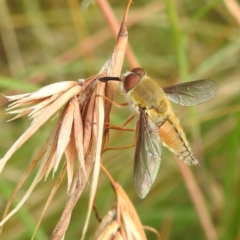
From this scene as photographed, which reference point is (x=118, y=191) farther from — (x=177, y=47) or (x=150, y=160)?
(x=177, y=47)

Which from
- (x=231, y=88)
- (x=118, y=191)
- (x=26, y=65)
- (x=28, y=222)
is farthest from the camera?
(x=26, y=65)

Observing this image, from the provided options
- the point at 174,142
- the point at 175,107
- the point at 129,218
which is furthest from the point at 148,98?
the point at 175,107

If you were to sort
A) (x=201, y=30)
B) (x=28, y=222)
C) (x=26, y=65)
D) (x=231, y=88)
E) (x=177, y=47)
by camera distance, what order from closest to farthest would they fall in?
(x=28, y=222)
(x=177, y=47)
(x=231, y=88)
(x=201, y=30)
(x=26, y=65)

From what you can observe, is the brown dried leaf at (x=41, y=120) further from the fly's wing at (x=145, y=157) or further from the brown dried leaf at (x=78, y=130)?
the fly's wing at (x=145, y=157)

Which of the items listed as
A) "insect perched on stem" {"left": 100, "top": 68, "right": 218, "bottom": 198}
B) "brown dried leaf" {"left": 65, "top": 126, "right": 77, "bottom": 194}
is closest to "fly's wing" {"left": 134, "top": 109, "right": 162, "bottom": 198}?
"insect perched on stem" {"left": 100, "top": 68, "right": 218, "bottom": 198}

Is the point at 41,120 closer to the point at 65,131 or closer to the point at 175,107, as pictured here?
the point at 65,131

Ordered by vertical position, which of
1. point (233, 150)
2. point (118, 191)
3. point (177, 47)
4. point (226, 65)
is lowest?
point (118, 191)

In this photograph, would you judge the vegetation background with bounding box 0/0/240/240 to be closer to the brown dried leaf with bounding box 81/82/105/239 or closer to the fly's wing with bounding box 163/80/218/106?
the fly's wing with bounding box 163/80/218/106

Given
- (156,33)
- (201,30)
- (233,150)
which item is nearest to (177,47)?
(233,150)
